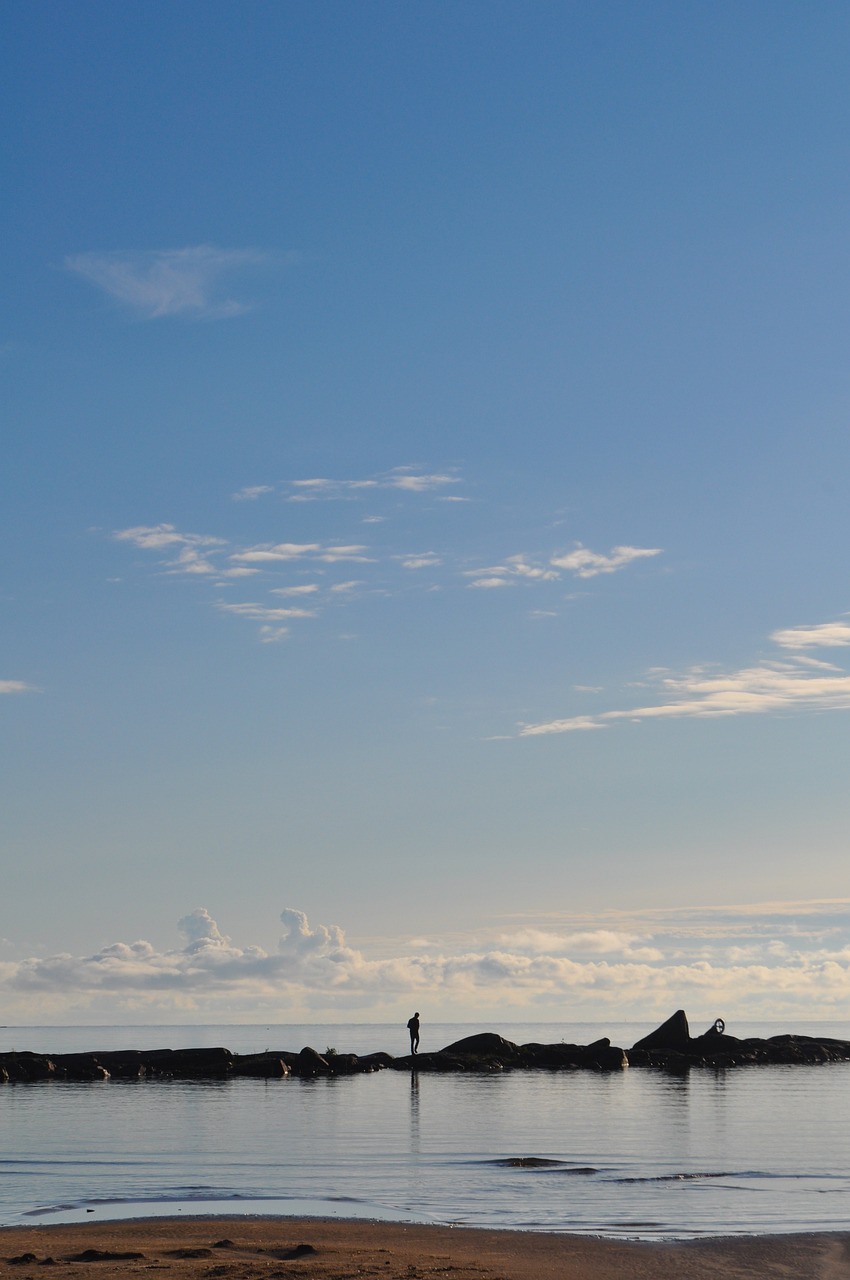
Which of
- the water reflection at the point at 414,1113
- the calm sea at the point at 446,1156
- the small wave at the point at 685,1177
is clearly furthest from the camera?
the water reflection at the point at 414,1113

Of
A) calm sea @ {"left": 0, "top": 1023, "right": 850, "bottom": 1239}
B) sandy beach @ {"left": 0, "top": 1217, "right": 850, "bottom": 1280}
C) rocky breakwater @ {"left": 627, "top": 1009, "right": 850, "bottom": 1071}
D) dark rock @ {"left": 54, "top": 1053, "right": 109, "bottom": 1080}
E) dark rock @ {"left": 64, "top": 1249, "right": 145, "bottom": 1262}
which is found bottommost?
rocky breakwater @ {"left": 627, "top": 1009, "right": 850, "bottom": 1071}

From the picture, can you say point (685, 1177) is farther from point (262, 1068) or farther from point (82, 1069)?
point (82, 1069)

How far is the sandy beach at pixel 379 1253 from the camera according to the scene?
1662cm

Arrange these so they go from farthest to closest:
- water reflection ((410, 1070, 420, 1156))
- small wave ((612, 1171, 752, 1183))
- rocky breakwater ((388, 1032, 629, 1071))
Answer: rocky breakwater ((388, 1032, 629, 1071)) → water reflection ((410, 1070, 420, 1156)) → small wave ((612, 1171, 752, 1183))

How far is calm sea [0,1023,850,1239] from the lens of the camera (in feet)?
74.5

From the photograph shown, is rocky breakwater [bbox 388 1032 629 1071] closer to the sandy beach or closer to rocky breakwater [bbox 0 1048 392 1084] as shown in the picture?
rocky breakwater [bbox 0 1048 392 1084]

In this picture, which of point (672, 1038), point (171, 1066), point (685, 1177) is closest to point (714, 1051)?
point (672, 1038)

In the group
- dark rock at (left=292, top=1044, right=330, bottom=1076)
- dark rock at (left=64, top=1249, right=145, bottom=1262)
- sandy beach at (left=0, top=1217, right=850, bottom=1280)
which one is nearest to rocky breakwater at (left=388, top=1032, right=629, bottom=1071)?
dark rock at (left=292, top=1044, right=330, bottom=1076)

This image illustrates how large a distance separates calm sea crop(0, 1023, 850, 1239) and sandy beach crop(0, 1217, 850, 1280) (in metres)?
1.44

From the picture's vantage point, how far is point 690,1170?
92.7 feet

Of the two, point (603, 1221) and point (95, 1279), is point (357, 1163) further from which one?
point (95, 1279)

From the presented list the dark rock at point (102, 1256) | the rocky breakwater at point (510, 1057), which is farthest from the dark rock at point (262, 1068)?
the dark rock at point (102, 1256)

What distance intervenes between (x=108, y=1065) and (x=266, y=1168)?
134 ft

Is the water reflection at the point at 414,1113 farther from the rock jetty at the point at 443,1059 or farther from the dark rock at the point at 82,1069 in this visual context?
the dark rock at the point at 82,1069
